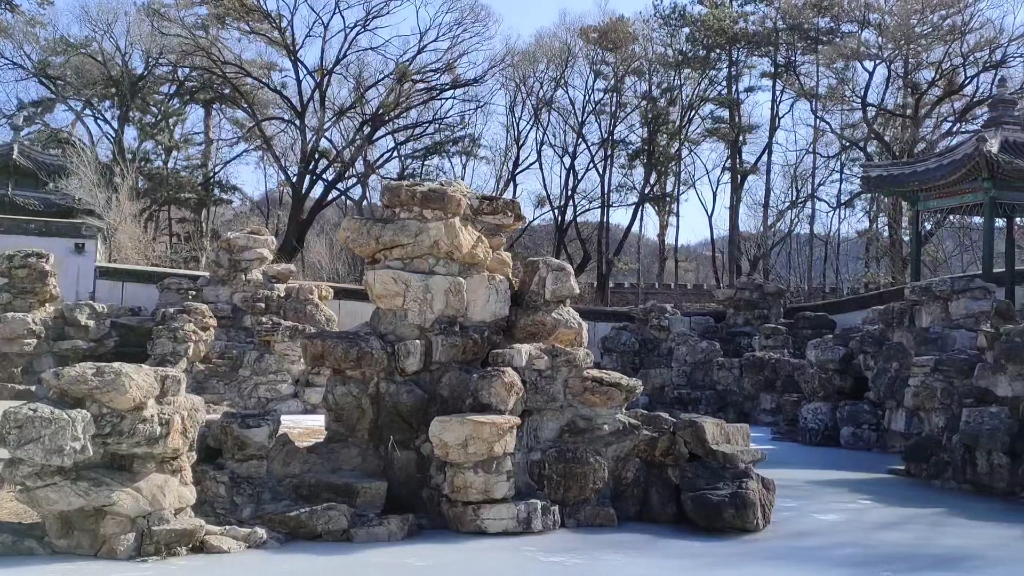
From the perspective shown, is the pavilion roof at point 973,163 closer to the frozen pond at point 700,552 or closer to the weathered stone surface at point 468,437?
the frozen pond at point 700,552

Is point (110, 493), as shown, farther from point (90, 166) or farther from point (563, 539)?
point (90, 166)

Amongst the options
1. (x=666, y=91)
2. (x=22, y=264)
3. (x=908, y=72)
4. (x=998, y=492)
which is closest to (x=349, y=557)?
(x=998, y=492)

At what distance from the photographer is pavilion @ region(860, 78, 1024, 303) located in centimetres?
1085

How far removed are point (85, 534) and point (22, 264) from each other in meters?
6.01

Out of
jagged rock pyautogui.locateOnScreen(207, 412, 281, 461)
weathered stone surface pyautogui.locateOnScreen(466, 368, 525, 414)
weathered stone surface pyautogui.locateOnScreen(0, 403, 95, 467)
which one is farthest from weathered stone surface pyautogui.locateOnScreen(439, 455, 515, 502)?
weathered stone surface pyautogui.locateOnScreen(0, 403, 95, 467)

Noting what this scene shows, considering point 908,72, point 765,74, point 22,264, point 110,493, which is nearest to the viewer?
point 110,493

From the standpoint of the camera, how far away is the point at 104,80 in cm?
2234

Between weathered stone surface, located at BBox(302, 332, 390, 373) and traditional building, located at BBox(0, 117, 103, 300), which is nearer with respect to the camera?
weathered stone surface, located at BBox(302, 332, 390, 373)

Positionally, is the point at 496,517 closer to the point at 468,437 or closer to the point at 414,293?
the point at 468,437

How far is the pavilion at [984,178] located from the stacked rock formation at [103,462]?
949 cm

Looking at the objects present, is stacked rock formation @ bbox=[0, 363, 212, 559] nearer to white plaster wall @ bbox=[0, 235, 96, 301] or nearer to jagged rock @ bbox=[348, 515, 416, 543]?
jagged rock @ bbox=[348, 515, 416, 543]

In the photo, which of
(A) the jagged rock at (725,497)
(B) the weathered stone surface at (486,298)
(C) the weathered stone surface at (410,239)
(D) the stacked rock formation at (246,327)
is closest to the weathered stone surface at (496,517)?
(A) the jagged rock at (725,497)

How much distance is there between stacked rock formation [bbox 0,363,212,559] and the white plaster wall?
7218 millimetres

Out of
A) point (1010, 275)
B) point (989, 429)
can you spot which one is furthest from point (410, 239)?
point (1010, 275)
